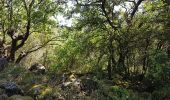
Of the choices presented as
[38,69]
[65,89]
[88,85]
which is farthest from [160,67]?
[38,69]

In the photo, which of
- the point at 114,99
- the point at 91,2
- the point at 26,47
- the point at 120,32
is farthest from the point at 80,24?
the point at 26,47

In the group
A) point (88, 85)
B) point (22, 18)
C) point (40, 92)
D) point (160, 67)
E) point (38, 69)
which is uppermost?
point (22, 18)

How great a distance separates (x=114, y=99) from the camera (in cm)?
1312

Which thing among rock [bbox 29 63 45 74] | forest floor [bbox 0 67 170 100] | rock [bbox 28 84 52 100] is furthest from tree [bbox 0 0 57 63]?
rock [bbox 28 84 52 100]

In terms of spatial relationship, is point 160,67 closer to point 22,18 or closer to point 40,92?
point 40,92

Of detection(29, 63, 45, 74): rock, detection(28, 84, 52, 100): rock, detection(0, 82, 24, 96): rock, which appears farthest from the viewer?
detection(29, 63, 45, 74): rock

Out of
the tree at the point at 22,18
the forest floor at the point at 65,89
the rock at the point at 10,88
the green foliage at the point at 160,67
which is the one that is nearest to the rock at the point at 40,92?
the forest floor at the point at 65,89

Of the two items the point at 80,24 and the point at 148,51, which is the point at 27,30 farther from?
the point at 148,51

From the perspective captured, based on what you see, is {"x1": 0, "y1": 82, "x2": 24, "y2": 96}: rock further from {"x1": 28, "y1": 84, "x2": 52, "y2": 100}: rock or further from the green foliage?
the green foliage

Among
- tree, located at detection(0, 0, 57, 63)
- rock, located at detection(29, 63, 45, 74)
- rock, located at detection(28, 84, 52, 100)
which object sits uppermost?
tree, located at detection(0, 0, 57, 63)

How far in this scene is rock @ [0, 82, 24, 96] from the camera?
12577mm

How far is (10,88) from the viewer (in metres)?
12.6

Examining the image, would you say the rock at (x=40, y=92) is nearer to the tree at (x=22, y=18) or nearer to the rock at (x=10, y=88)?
the rock at (x=10, y=88)

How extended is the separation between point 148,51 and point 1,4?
490 inches
